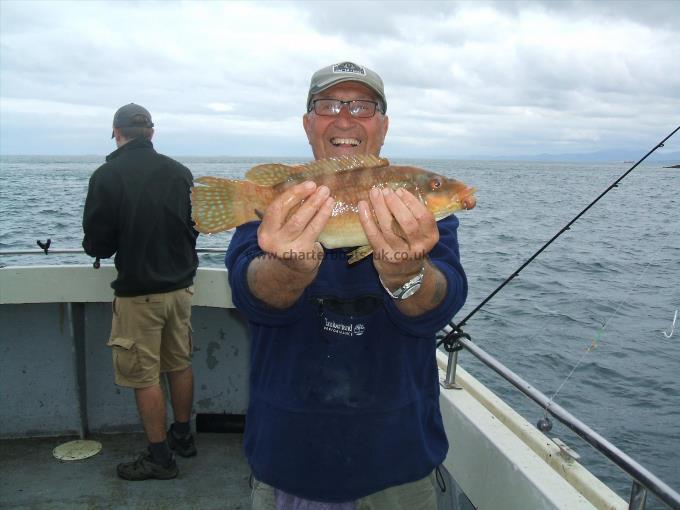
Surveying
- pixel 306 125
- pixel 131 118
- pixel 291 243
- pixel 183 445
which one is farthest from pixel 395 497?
pixel 131 118

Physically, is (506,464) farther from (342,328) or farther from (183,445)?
(183,445)

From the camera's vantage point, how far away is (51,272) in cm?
549

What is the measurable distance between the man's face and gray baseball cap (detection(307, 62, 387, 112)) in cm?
5

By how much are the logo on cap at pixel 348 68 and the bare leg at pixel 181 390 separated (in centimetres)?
355

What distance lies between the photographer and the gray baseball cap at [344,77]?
332cm

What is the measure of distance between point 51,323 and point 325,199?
4606 mm

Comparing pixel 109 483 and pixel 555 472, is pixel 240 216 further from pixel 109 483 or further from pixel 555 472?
pixel 109 483

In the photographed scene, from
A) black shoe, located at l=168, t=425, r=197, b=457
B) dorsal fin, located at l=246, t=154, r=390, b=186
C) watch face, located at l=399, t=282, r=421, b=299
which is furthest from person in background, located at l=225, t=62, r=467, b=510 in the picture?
black shoe, located at l=168, t=425, r=197, b=457

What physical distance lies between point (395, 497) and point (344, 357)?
0.77m

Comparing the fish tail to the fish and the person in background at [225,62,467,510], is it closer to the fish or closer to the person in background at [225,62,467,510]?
the fish

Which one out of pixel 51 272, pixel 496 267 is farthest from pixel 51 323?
pixel 496 267

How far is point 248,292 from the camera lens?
2.76 m

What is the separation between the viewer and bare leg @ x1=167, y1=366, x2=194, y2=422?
5.50m

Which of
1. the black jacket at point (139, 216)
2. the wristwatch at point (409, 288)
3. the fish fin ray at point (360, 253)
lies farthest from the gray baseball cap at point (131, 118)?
the wristwatch at point (409, 288)
